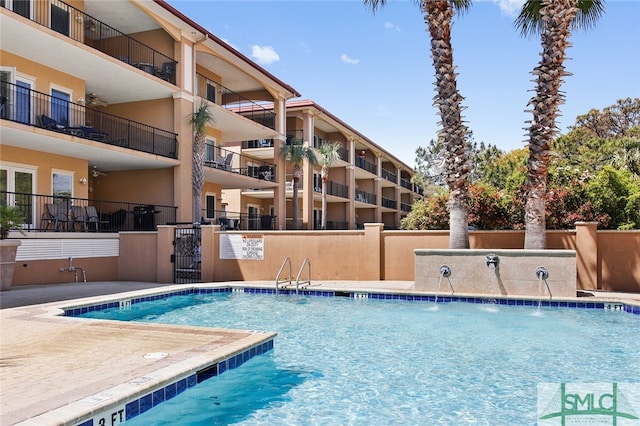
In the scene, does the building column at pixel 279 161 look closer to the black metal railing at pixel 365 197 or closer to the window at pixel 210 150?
the window at pixel 210 150

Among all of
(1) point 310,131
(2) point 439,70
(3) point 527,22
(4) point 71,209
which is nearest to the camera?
(2) point 439,70

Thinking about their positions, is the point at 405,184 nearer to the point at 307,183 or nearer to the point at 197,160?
the point at 307,183

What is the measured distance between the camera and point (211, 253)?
1500 centimetres

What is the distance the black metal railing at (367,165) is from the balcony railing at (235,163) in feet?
35.5

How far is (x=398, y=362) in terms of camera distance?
677 centimetres

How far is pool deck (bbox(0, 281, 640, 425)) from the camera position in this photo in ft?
13.1

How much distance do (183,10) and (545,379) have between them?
1799cm

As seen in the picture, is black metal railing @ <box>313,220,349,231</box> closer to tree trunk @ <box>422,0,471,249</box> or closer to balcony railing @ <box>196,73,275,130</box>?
balcony railing @ <box>196,73,275,130</box>

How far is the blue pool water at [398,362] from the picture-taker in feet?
16.3

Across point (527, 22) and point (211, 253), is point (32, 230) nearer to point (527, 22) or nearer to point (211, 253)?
point (211, 253)

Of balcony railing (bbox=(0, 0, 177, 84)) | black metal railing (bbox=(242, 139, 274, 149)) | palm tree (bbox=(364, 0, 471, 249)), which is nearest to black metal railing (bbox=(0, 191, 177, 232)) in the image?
balcony railing (bbox=(0, 0, 177, 84))

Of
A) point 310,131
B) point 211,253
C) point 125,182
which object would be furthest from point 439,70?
point 310,131

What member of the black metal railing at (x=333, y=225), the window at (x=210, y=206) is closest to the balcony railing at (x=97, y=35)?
the window at (x=210, y=206)

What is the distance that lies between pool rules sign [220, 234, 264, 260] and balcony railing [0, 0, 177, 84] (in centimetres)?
767
